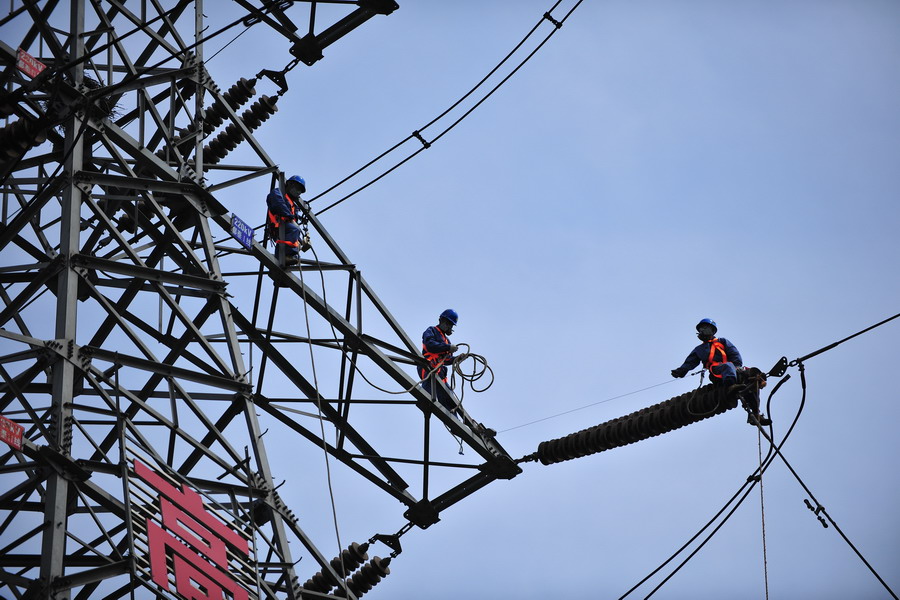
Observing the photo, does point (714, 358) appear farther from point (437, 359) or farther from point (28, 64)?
point (28, 64)

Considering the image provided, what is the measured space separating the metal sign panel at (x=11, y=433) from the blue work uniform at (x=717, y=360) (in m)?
8.62

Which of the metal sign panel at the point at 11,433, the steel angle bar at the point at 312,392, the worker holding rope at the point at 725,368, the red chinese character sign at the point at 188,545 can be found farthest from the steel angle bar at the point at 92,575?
the worker holding rope at the point at 725,368

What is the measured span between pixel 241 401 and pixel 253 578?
216 centimetres

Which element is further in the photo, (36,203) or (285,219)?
(285,219)

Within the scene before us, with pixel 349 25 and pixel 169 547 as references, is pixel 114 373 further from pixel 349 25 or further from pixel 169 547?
pixel 349 25

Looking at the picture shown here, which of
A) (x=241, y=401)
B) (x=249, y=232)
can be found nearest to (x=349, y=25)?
(x=249, y=232)

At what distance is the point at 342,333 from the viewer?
16.7 meters

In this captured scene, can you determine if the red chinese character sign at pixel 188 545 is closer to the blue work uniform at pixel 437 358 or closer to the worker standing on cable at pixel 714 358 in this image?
the blue work uniform at pixel 437 358

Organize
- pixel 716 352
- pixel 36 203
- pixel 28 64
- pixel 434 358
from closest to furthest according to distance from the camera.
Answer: pixel 36 203 < pixel 28 64 < pixel 716 352 < pixel 434 358

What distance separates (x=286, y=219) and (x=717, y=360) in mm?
6260

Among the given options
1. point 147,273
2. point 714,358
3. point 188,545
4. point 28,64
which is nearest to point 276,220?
point 147,273

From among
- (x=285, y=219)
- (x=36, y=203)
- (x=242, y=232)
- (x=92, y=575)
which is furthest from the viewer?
(x=285, y=219)

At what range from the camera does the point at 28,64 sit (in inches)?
558

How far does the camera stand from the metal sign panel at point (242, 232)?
607 inches
